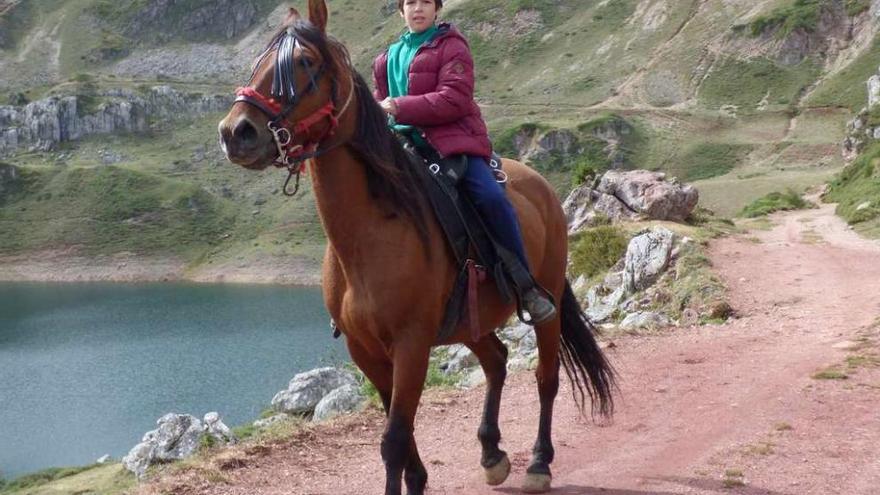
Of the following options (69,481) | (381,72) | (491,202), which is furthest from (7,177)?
(491,202)

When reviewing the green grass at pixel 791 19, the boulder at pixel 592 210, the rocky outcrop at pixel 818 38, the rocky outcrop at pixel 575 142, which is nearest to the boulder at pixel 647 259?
the boulder at pixel 592 210

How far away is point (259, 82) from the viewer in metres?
4.45

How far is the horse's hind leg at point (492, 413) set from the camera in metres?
6.52

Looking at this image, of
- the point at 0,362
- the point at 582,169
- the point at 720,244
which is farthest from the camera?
the point at 0,362

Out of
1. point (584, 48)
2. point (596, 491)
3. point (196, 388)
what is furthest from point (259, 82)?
point (584, 48)

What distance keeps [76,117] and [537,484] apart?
142746 millimetres

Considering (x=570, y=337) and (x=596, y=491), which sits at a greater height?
(x=570, y=337)

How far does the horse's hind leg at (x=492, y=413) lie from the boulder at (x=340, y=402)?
401cm

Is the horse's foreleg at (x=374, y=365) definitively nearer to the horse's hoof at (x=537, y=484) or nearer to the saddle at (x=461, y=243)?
the saddle at (x=461, y=243)

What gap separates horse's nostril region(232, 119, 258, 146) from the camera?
425 centimetres

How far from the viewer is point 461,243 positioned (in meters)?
5.49

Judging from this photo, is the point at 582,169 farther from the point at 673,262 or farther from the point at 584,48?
the point at 584,48

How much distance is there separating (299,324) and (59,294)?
40426mm

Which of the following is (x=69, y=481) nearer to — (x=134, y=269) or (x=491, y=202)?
(x=491, y=202)
